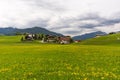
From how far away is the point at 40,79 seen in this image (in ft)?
62.7

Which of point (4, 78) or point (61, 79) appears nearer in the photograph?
point (61, 79)

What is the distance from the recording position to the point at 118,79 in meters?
18.8

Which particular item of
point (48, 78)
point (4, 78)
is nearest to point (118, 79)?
point (48, 78)

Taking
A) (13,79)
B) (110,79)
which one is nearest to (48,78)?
(13,79)

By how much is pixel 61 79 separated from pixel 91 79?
6.53ft

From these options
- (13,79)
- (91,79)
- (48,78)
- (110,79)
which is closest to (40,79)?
(48,78)

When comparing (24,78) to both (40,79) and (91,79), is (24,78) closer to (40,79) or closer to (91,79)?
(40,79)

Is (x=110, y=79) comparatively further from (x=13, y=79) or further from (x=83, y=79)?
(x=13, y=79)

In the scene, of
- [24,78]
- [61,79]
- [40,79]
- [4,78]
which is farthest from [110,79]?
[4,78]

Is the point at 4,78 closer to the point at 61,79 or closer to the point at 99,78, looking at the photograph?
the point at 61,79

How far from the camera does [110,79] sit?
18922 millimetres

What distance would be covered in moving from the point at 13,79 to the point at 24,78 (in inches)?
32.9

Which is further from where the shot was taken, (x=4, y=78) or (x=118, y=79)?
(x=4, y=78)

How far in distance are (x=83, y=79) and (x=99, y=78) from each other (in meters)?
1.38
